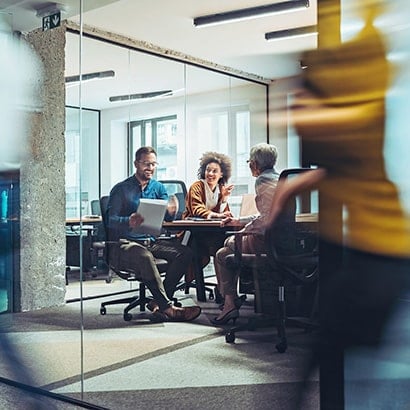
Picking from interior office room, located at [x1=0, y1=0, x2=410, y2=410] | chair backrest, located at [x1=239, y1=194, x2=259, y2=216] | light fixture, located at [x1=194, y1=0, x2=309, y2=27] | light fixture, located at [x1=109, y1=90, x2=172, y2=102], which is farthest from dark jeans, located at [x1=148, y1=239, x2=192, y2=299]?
light fixture, located at [x1=194, y1=0, x2=309, y2=27]

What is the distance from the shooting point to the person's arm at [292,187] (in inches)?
80.0

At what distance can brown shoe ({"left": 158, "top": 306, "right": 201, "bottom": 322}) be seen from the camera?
3144 millimetres

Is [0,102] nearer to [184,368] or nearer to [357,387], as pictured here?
[184,368]

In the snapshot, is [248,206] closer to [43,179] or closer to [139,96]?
[139,96]

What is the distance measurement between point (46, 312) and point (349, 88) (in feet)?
9.21

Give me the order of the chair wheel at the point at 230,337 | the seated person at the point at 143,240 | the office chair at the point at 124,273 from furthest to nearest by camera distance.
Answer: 1. the office chair at the point at 124,273
2. the seated person at the point at 143,240
3. the chair wheel at the point at 230,337

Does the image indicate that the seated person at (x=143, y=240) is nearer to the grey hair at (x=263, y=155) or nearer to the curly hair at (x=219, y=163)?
the curly hair at (x=219, y=163)

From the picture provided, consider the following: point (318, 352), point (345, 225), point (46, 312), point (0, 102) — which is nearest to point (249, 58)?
point (345, 225)

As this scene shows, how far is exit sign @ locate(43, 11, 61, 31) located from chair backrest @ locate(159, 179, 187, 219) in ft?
4.74

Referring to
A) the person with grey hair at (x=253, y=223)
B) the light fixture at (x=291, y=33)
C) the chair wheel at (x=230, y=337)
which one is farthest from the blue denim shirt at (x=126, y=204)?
the light fixture at (x=291, y=33)

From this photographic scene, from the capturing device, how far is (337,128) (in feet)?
6.41

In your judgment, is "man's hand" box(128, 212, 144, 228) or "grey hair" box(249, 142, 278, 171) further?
"man's hand" box(128, 212, 144, 228)

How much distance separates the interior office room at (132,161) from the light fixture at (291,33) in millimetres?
15

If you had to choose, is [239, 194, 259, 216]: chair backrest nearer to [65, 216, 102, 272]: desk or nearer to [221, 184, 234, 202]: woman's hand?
[221, 184, 234, 202]: woman's hand
